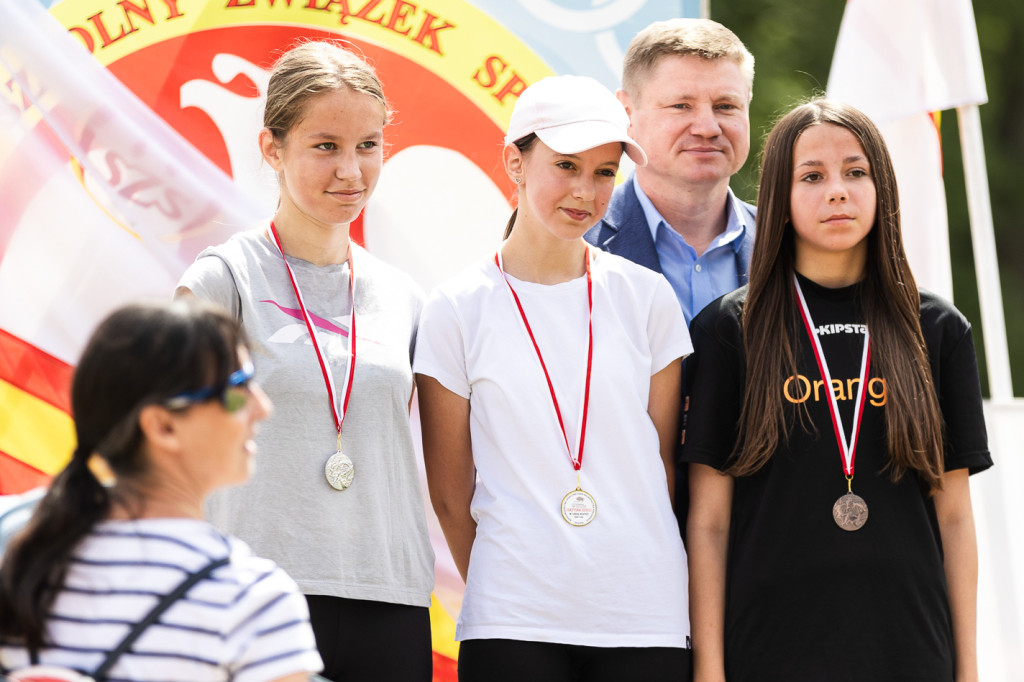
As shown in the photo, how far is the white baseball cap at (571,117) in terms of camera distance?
116 inches

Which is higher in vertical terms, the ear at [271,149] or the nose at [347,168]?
the ear at [271,149]

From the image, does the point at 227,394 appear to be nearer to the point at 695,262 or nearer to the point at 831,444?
the point at 831,444

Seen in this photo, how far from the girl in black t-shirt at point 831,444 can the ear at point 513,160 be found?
2.08 ft

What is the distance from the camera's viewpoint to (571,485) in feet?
9.15

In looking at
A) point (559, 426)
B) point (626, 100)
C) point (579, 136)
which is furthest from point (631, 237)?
point (559, 426)

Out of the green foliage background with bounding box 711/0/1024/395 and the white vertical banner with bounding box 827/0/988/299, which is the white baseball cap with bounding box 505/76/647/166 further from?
the green foliage background with bounding box 711/0/1024/395

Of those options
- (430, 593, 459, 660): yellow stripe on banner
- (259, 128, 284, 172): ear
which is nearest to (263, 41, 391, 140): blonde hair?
(259, 128, 284, 172): ear

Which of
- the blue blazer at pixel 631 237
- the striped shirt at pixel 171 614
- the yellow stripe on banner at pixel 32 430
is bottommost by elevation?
the striped shirt at pixel 171 614

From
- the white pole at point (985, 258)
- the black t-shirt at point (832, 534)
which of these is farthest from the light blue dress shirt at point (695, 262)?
the white pole at point (985, 258)

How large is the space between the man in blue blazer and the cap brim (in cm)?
67

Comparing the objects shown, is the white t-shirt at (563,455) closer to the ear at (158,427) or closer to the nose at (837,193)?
the nose at (837,193)

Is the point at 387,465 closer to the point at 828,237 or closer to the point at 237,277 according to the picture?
the point at 237,277

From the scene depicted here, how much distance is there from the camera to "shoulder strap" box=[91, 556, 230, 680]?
1648 millimetres

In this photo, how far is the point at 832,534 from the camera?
2.78 meters
